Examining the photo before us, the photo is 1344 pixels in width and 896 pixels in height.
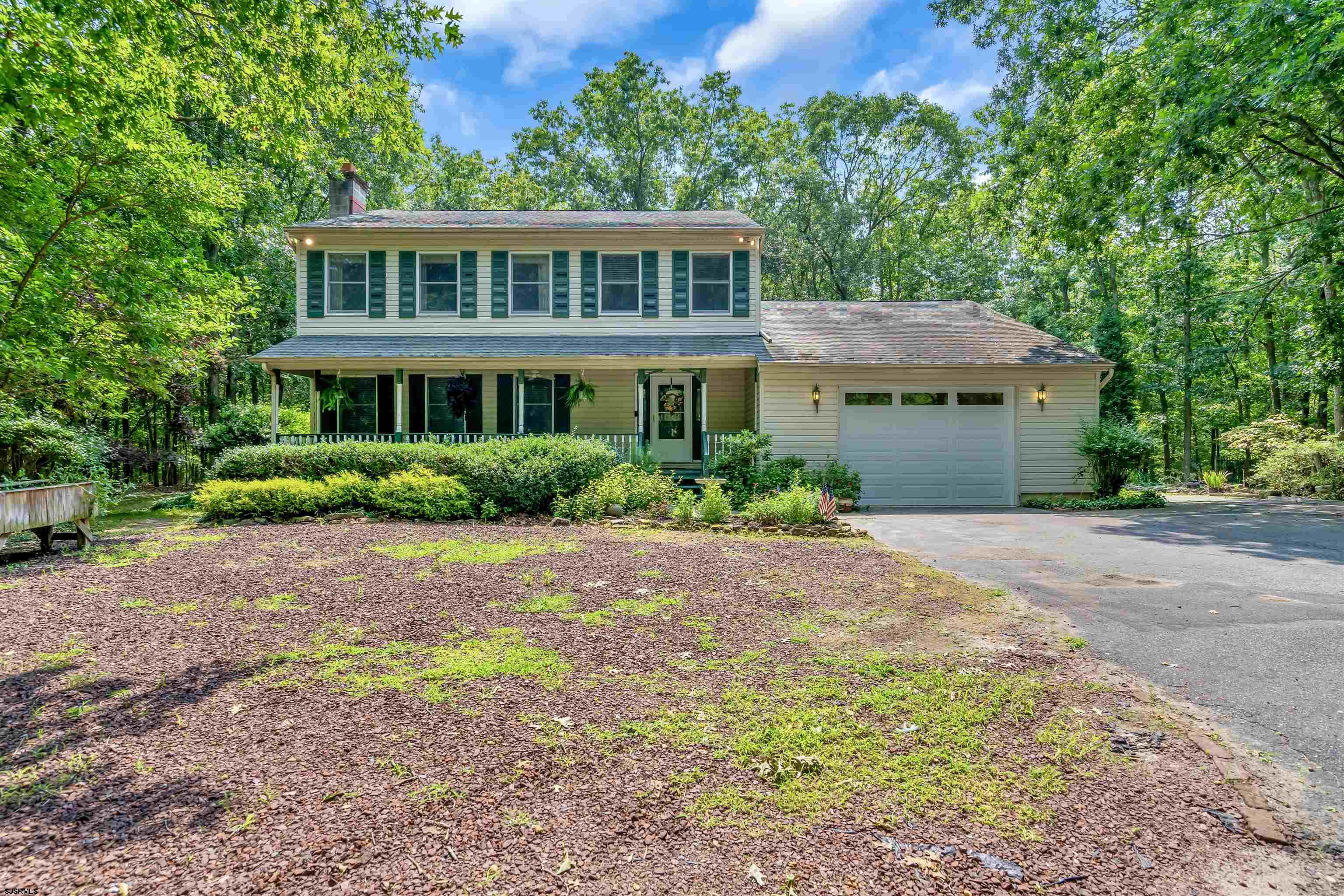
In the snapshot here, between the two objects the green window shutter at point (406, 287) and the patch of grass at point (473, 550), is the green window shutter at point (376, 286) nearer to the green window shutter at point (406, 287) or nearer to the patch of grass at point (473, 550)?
the green window shutter at point (406, 287)

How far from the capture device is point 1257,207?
46.3ft

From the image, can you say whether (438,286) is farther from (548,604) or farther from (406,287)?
(548,604)

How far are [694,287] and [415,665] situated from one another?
463 inches

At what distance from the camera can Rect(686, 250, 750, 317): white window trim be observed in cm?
1395

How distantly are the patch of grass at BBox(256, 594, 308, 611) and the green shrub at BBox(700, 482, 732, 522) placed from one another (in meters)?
5.43

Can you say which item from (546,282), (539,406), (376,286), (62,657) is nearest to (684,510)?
(539,406)

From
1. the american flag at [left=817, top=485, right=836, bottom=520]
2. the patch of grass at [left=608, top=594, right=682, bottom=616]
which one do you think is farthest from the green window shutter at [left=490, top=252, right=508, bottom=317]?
the patch of grass at [left=608, top=594, right=682, bottom=616]

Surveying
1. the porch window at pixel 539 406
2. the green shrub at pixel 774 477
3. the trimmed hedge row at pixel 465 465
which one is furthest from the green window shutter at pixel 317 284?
the green shrub at pixel 774 477

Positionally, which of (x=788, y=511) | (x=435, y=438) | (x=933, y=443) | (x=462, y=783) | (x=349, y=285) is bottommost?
(x=462, y=783)

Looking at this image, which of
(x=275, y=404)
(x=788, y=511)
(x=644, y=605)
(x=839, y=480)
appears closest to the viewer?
(x=644, y=605)

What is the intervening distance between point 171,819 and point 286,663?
153cm

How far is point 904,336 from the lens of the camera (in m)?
14.2

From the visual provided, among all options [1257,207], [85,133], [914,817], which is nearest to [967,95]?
[1257,207]

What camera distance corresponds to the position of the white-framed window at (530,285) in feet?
45.6
